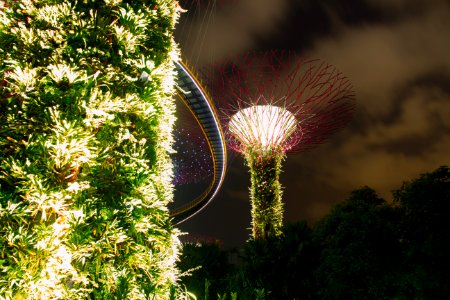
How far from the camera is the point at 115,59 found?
3.03 m

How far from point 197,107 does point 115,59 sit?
11589 mm

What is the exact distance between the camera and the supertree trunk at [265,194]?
1042 centimetres

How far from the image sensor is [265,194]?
10.8 metres

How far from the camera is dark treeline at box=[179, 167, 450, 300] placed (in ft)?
18.1

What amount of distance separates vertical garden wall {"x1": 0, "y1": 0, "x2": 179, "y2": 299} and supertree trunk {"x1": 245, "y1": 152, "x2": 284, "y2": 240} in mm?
7468

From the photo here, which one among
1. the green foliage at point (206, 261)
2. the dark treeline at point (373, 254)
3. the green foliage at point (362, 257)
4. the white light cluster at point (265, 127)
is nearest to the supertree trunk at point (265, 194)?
the white light cluster at point (265, 127)

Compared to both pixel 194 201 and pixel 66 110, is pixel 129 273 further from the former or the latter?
pixel 194 201

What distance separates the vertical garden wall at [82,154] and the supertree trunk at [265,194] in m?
7.47

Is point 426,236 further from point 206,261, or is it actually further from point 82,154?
point 206,261

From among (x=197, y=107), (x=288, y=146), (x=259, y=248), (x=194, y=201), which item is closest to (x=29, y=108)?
(x=259, y=248)

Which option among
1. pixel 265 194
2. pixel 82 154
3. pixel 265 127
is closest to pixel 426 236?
pixel 265 194

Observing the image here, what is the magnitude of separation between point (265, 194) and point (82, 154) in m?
8.71

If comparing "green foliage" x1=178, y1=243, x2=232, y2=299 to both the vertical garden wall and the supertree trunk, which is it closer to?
the supertree trunk

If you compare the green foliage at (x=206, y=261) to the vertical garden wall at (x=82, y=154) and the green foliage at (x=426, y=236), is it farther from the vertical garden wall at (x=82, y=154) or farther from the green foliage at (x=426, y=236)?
the vertical garden wall at (x=82, y=154)
